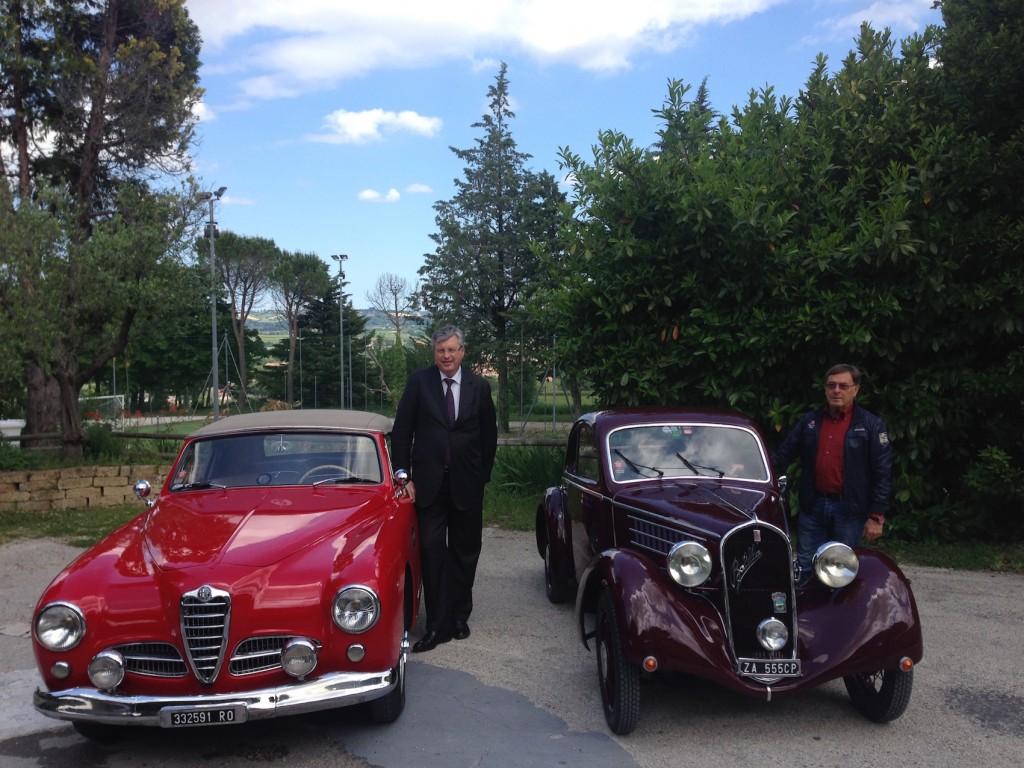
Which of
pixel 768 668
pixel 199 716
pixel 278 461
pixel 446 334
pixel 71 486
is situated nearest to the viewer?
pixel 199 716

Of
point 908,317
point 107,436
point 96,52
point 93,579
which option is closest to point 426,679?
point 93,579

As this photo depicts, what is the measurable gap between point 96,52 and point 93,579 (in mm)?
18538

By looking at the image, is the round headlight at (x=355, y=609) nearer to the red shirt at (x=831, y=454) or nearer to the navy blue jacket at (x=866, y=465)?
the navy blue jacket at (x=866, y=465)

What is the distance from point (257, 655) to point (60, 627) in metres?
0.92

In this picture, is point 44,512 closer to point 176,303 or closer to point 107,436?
point 107,436

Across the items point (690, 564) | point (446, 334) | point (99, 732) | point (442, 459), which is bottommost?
point (99, 732)

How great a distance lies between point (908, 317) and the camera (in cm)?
842

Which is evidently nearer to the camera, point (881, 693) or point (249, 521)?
point (881, 693)

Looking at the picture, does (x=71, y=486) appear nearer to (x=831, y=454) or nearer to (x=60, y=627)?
(x=60, y=627)

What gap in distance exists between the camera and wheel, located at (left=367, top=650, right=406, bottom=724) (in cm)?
446

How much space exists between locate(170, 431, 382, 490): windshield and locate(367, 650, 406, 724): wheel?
4.76 feet

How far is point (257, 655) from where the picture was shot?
3979 mm

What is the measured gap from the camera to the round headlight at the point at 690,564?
4.38 meters

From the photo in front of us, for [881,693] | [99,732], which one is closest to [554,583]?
[881,693]
